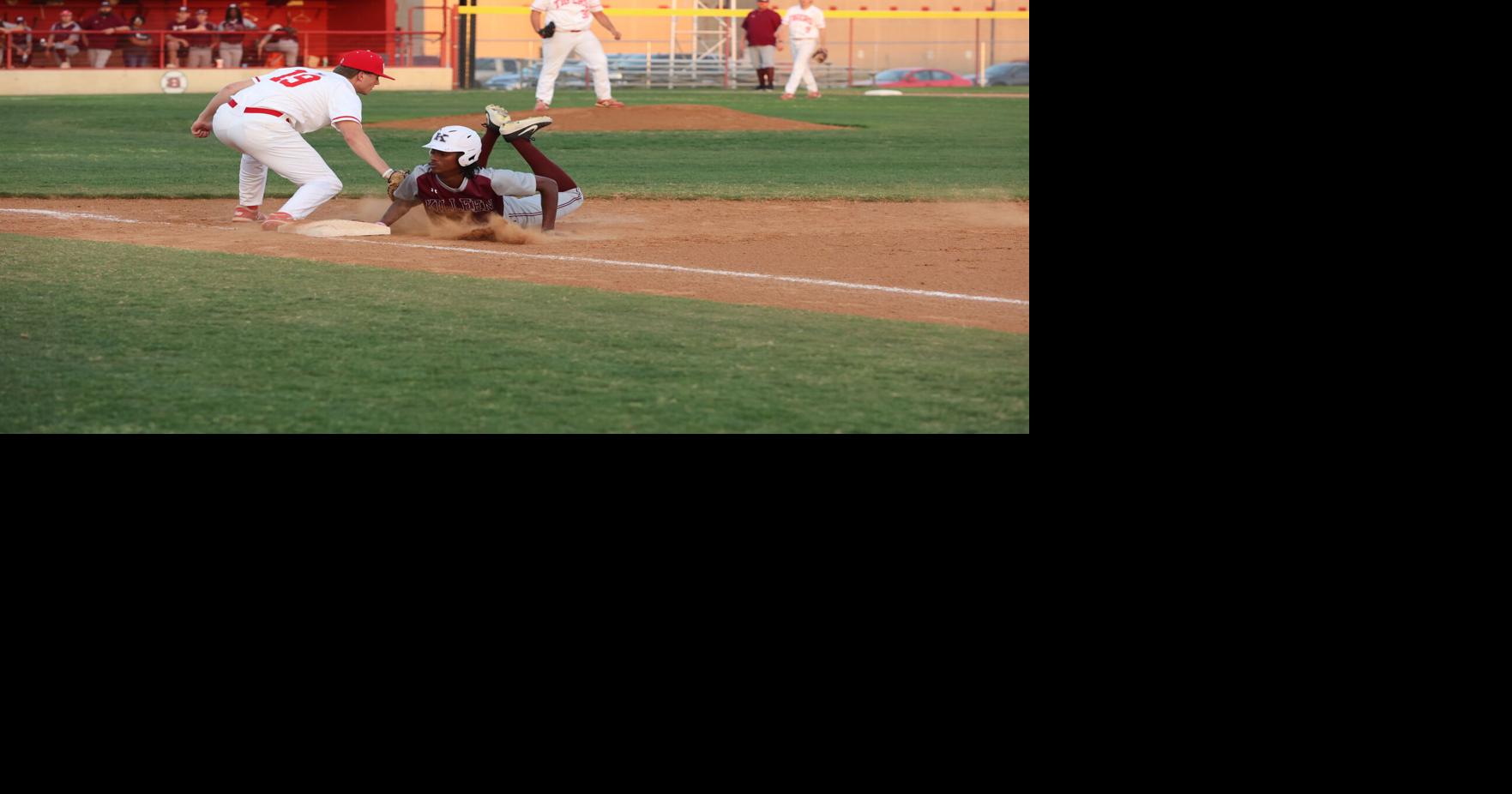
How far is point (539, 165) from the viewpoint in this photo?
775cm

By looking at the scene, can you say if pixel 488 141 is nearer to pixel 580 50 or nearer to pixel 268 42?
pixel 580 50

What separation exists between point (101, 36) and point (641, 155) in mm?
14243

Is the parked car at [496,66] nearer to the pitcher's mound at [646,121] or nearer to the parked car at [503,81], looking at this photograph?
the parked car at [503,81]

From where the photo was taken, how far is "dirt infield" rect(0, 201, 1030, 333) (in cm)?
645

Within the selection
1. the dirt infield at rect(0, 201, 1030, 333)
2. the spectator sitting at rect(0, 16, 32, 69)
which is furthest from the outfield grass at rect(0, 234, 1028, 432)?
the spectator sitting at rect(0, 16, 32, 69)

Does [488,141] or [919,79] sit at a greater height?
[919,79]

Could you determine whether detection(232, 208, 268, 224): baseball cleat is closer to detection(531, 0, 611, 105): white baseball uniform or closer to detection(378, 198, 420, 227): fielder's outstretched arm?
detection(378, 198, 420, 227): fielder's outstretched arm

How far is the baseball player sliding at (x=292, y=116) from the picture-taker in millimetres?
7703

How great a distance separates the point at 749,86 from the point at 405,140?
1453 cm

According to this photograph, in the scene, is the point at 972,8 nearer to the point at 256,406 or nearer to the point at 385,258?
the point at 385,258

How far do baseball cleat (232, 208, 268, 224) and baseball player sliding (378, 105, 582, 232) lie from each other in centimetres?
80

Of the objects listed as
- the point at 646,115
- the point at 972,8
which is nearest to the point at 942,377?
the point at 646,115

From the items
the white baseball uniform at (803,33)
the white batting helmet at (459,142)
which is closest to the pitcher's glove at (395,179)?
the white batting helmet at (459,142)

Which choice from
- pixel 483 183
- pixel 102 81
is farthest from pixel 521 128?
pixel 102 81
